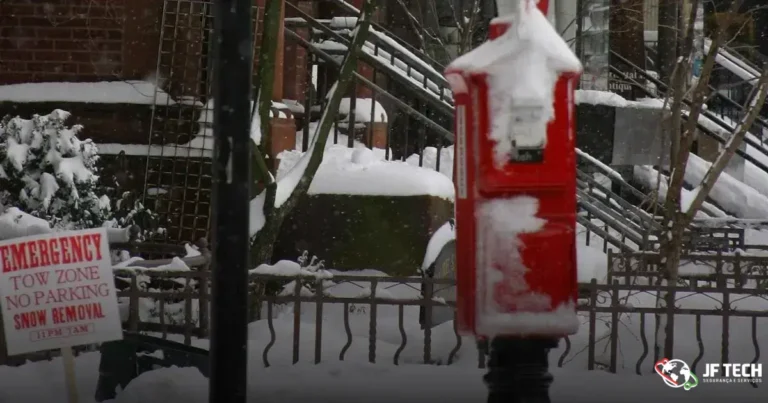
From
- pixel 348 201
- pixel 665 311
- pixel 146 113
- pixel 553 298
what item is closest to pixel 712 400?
pixel 665 311

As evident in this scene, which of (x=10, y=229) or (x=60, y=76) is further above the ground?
(x=60, y=76)

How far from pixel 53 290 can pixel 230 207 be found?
6.05 feet

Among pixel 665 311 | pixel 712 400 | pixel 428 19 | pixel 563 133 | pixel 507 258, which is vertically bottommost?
pixel 712 400

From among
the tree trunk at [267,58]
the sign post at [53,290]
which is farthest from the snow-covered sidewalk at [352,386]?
the tree trunk at [267,58]

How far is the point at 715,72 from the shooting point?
2708cm

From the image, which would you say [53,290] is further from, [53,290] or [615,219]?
[615,219]

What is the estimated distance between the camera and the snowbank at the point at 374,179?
10.7m

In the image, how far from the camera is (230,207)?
424 cm

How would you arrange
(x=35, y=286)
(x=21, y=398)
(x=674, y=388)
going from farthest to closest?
(x=674, y=388)
(x=21, y=398)
(x=35, y=286)

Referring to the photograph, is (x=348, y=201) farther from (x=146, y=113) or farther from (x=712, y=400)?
(x=712, y=400)

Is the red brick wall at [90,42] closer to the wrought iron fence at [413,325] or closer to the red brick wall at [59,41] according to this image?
the red brick wall at [59,41]

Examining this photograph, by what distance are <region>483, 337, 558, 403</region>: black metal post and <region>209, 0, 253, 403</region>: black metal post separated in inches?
43.8

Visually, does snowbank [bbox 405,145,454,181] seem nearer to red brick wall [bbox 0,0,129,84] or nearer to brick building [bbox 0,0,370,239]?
brick building [bbox 0,0,370,239]

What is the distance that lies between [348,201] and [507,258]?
6.22 metres
